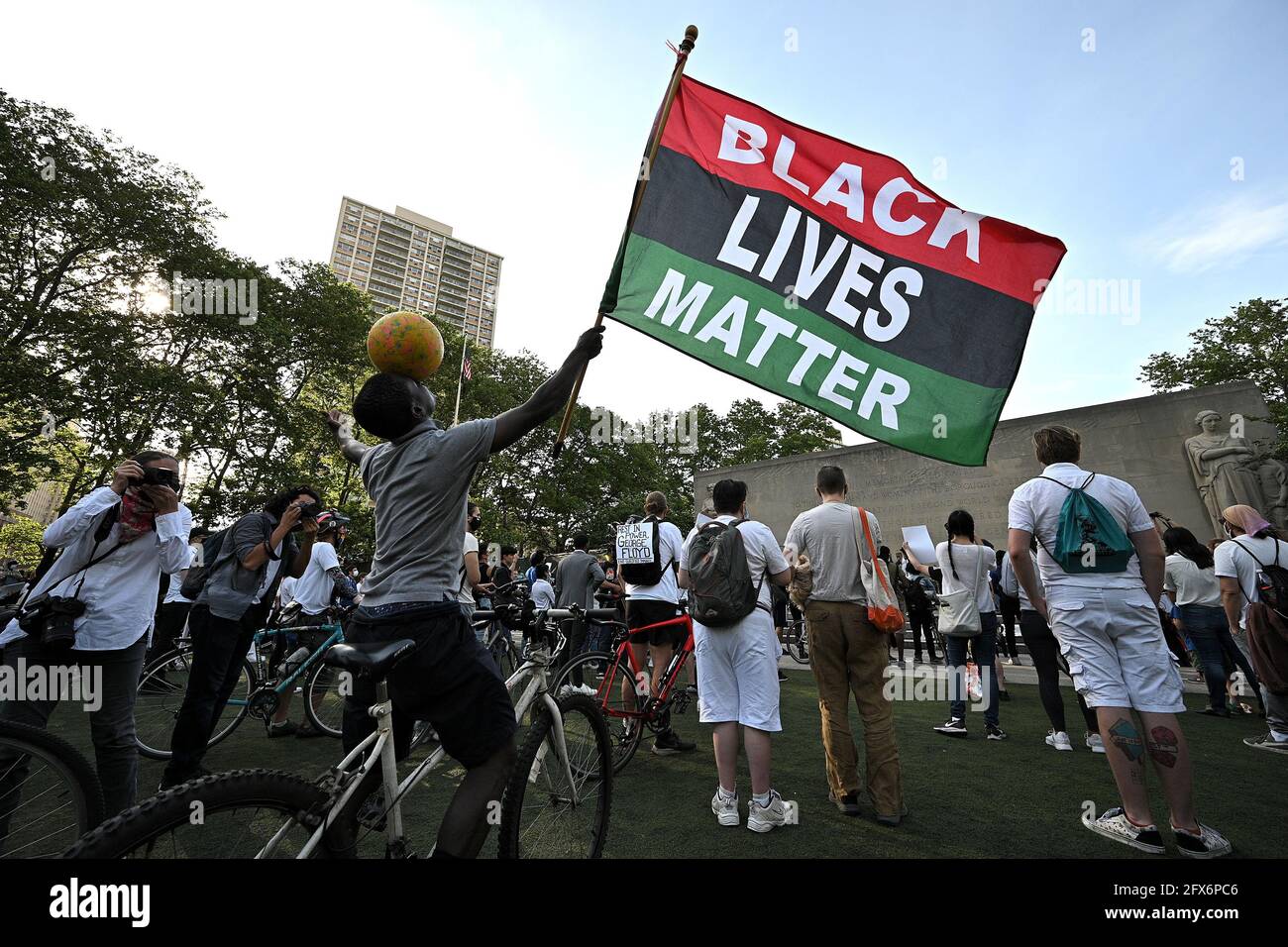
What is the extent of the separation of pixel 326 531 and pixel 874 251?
213 inches

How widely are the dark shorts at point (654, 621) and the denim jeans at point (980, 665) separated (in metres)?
2.60

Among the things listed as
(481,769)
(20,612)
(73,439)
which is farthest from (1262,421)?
(73,439)

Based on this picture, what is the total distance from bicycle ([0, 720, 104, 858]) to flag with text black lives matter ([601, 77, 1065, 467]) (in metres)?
2.91

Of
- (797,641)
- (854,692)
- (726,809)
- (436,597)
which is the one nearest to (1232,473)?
(797,641)

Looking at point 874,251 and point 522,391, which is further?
point 522,391

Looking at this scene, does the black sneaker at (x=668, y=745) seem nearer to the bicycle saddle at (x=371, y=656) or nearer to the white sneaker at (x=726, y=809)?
the white sneaker at (x=726, y=809)

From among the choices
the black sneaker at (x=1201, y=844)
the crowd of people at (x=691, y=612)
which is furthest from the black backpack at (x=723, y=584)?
the black sneaker at (x=1201, y=844)

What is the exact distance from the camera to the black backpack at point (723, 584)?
328 cm

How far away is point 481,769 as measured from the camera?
5.95ft
